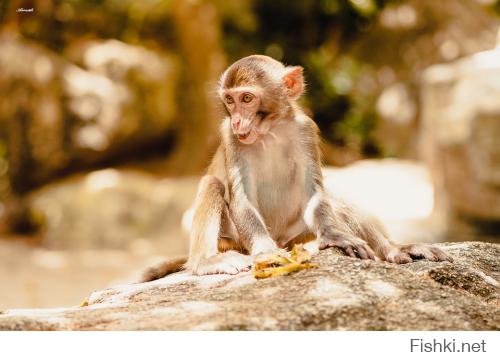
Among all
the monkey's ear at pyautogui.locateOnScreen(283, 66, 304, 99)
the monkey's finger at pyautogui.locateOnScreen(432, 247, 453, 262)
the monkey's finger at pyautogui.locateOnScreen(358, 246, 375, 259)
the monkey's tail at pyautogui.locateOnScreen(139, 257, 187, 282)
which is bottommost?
the monkey's tail at pyautogui.locateOnScreen(139, 257, 187, 282)

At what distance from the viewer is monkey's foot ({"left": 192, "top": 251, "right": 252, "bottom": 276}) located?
5438 mm

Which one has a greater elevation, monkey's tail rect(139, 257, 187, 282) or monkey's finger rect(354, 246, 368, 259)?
monkey's finger rect(354, 246, 368, 259)

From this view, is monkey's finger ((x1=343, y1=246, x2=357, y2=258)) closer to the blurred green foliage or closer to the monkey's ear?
the monkey's ear

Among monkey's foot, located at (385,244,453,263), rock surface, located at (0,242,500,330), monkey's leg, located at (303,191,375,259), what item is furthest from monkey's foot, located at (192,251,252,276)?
monkey's foot, located at (385,244,453,263)

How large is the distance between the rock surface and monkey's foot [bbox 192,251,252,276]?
4.3 inches

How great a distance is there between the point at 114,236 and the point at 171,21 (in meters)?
6.23

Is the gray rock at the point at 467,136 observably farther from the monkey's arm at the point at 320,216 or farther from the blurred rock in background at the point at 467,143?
the monkey's arm at the point at 320,216

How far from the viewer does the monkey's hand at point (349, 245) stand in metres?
5.37

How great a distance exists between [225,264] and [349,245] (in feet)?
3.07

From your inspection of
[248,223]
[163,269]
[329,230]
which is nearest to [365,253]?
[329,230]

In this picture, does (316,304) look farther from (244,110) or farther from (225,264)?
(244,110)

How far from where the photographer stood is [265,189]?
20.4 feet
